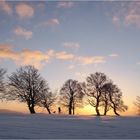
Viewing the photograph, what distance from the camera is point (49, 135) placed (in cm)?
1277

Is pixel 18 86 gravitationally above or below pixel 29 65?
below

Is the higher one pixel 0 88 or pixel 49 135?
pixel 0 88

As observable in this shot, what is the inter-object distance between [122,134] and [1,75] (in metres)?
56.9

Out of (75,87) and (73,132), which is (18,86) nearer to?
(75,87)

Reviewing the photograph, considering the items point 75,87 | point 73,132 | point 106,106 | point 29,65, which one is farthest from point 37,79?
point 73,132

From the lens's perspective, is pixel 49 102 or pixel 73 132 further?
pixel 49 102

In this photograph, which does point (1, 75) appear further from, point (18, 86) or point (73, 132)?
point (73, 132)

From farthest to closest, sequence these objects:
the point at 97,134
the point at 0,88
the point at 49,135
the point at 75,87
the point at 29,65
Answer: the point at 75,87, the point at 29,65, the point at 0,88, the point at 97,134, the point at 49,135

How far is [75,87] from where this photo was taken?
77.4m

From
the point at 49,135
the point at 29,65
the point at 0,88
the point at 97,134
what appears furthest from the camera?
the point at 29,65

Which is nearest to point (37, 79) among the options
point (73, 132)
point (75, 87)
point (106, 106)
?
point (75, 87)

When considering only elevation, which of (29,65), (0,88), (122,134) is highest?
(29,65)

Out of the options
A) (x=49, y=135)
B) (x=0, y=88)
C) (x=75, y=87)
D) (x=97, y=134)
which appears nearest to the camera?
(x=49, y=135)

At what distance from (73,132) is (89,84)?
6168cm
